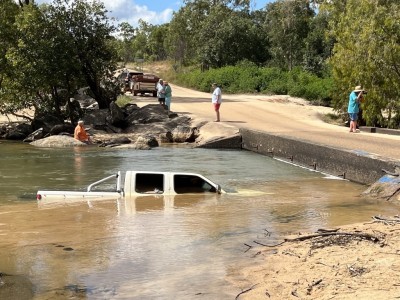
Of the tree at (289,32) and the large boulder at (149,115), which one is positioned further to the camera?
the tree at (289,32)

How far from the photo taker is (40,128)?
93.3 feet

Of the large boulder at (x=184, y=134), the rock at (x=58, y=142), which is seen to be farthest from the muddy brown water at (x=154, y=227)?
the large boulder at (x=184, y=134)

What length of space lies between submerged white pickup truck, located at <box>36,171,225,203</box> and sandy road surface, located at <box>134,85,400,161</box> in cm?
553

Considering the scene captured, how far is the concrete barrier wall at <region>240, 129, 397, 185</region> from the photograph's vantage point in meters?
15.2

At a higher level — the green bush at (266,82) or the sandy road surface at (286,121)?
the green bush at (266,82)

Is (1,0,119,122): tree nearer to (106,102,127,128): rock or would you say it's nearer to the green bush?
(106,102,127,128): rock

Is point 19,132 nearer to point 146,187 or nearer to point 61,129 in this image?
point 61,129

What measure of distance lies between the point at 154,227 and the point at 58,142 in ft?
50.2

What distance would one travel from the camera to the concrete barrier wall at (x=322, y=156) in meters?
15.2

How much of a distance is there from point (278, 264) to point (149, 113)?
22.2m

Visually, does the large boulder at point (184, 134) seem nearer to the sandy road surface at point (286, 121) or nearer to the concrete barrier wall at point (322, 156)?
the sandy road surface at point (286, 121)

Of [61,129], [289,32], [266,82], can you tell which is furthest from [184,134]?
[289,32]

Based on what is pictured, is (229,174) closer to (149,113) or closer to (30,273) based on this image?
(30,273)

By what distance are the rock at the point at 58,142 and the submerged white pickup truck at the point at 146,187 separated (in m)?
11.6
